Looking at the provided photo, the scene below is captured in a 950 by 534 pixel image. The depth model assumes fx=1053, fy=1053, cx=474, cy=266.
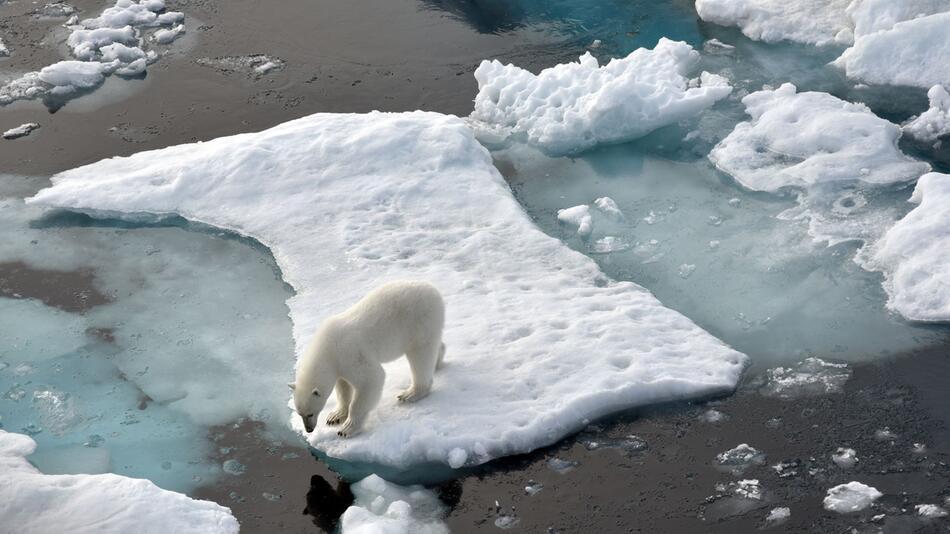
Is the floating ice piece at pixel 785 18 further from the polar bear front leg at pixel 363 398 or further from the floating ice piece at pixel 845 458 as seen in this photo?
the polar bear front leg at pixel 363 398

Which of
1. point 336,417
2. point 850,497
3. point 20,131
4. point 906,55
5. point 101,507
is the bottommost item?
point 20,131

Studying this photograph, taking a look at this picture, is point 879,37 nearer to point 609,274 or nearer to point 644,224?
point 644,224

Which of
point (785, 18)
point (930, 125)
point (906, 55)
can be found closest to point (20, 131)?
point (785, 18)

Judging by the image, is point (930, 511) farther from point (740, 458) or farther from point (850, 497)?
point (740, 458)

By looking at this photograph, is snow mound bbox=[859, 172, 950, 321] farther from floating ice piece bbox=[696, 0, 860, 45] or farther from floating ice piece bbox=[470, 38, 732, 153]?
floating ice piece bbox=[696, 0, 860, 45]

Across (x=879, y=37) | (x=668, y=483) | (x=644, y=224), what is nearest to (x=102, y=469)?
(x=668, y=483)

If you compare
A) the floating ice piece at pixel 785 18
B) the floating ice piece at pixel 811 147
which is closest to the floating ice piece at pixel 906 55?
the floating ice piece at pixel 785 18
